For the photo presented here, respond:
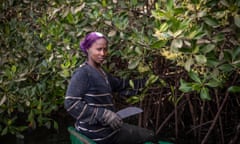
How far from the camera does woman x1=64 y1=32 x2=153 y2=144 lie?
2.41m

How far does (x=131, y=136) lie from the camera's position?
8.60 ft

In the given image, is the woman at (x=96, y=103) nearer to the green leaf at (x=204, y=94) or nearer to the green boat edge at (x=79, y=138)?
the green boat edge at (x=79, y=138)

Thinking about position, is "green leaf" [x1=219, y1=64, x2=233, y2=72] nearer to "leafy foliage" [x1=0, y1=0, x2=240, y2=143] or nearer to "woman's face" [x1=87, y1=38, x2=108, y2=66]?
"leafy foliage" [x1=0, y1=0, x2=240, y2=143]

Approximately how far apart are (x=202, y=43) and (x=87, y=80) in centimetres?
83

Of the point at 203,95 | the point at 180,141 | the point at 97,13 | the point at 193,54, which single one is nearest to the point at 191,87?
the point at 203,95

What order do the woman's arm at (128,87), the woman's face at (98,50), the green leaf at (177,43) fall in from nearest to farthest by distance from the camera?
the green leaf at (177,43) → the woman's face at (98,50) → the woman's arm at (128,87)

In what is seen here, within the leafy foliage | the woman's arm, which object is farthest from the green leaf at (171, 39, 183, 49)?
the woman's arm

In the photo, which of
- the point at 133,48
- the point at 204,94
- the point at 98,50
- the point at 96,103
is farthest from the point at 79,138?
the point at 204,94

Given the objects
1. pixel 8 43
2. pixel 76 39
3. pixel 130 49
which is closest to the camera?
pixel 130 49

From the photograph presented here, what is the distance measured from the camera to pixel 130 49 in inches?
108

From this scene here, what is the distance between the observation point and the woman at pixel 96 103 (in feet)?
7.92

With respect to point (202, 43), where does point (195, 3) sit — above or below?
above

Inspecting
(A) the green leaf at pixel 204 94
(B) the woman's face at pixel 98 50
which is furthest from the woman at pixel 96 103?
(A) the green leaf at pixel 204 94

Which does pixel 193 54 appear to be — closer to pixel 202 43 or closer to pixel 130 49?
pixel 202 43
